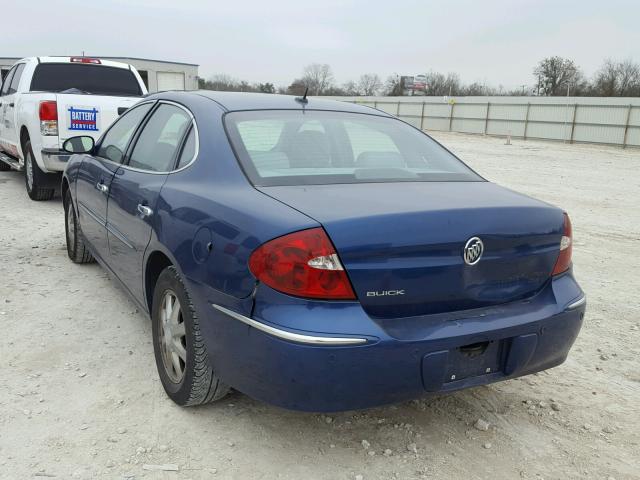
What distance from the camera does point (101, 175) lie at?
13.5ft

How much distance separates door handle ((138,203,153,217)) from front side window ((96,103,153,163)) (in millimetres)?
805

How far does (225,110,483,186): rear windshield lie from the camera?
112 inches

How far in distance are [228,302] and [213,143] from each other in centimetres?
92

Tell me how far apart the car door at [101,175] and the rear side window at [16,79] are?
5.32m

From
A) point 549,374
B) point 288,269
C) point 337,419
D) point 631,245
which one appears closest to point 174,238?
point 288,269

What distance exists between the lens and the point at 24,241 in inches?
240

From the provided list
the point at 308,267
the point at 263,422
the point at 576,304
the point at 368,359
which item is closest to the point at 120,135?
the point at 263,422

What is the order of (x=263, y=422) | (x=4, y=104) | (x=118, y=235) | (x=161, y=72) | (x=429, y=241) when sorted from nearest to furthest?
(x=429, y=241) < (x=263, y=422) < (x=118, y=235) < (x=4, y=104) < (x=161, y=72)

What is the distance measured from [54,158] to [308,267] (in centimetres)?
645

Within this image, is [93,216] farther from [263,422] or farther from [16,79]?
[16,79]

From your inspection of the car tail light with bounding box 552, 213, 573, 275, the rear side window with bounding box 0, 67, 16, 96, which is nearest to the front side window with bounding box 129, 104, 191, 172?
the car tail light with bounding box 552, 213, 573, 275

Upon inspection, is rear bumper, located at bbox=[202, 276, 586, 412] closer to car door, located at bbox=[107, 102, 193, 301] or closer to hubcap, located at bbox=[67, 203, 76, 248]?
car door, located at bbox=[107, 102, 193, 301]

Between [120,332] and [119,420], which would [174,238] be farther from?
[120,332]

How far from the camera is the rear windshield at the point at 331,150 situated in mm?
2846
